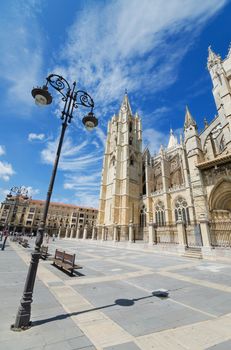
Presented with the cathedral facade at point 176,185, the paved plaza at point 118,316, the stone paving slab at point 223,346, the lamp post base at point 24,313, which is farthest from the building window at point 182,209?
the lamp post base at point 24,313

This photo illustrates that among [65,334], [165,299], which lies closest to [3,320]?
[65,334]

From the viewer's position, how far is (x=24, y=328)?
107 inches

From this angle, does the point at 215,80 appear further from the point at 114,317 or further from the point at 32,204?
the point at 32,204

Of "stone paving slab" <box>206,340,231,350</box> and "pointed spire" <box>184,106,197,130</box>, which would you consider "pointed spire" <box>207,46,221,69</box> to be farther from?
"stone paving slab" <box>206,340,231,350</box>

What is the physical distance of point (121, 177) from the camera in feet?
112

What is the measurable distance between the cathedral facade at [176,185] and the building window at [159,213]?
0.54ft

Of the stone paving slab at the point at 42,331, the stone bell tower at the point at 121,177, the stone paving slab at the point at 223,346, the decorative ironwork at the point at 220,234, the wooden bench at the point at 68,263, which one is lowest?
the stone paving slab at the point at 42,331

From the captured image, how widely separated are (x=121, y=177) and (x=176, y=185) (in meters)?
10.5

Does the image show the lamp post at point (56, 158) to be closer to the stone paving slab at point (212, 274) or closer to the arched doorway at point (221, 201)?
the stone paving slab at point (212, 274)

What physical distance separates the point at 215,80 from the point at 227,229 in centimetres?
1748

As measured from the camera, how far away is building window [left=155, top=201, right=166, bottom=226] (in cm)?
2883

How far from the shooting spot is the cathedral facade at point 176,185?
1508 cm

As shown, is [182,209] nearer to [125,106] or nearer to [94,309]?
[94,309]

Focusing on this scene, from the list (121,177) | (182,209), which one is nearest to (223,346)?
(182,209)
